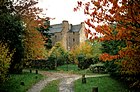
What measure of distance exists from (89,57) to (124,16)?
3674 cm

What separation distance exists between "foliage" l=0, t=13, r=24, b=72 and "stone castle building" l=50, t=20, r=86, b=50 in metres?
51.8

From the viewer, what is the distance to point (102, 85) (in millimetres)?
27047

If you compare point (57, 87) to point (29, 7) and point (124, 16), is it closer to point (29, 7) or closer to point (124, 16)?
point (29, 7)

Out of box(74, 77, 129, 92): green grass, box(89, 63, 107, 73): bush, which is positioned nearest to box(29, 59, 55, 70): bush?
box(89, 63, 107, 73): bush

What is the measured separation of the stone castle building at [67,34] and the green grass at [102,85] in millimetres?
53643

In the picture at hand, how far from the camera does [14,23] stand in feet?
86.1

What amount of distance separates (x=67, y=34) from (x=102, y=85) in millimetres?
58720

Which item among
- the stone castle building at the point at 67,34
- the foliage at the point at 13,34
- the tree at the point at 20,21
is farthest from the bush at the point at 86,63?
the stone castle building at the point at 67,34

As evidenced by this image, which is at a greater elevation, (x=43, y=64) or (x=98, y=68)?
(x=43, y=64)

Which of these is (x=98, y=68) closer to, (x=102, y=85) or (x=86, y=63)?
(x=86, y=63)

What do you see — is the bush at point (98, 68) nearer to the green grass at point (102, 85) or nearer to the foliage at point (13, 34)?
the green grass at point (102, 85)

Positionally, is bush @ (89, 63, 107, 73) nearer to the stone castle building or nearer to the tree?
the tree

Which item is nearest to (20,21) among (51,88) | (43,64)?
(51,88)

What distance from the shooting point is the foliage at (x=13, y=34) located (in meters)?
23.4
